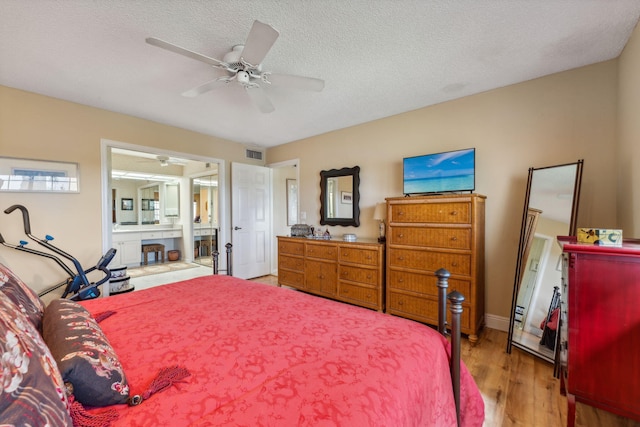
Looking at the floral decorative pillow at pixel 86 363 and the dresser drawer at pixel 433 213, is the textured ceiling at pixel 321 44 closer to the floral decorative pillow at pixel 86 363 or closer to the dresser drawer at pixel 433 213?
the dresser drawer at pixel 433 213

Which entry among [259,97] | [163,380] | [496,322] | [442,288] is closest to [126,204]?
[259,97]

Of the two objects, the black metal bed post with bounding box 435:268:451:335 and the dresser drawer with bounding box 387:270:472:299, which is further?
the dresser drawer with bounding box 387:270:472:299

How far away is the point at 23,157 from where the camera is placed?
289cm

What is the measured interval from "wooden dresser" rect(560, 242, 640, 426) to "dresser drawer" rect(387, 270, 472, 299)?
1.02 meters

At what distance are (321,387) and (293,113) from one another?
130 inches

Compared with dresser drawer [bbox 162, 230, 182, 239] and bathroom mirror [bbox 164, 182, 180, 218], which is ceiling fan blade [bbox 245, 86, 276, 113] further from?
bathroom mirror [bbox 164, 182, 180, 218]

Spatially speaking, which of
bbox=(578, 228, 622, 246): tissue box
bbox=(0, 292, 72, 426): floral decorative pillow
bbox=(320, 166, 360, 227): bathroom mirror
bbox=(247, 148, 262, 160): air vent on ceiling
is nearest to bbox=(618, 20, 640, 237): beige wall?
bbox=(578, 228, 622, 246): tissue box

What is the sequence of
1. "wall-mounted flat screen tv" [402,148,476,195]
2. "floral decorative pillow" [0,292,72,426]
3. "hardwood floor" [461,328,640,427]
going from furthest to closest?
"wall-mounted flat screen tv" [402,148,476,195], "hardwood floor" [461,328,640,427], "floral decorative pillow" [0,292,72,426]

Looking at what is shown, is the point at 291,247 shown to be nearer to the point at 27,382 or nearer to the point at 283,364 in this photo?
the point at 283,364

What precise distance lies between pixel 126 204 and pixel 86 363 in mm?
7148

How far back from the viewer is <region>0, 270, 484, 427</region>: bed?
0.81 m

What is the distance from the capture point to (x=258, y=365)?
41.1 inches

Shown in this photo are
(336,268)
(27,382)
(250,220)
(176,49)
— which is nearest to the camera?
(27,382)

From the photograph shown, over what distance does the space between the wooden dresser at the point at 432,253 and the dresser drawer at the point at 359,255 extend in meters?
0.20
